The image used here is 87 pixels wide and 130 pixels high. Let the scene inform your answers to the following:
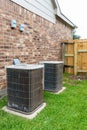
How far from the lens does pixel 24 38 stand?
514 cm

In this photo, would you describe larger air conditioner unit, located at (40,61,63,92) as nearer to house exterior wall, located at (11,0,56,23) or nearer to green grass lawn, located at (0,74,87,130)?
green grass lawn, located at (0,74,87,130)

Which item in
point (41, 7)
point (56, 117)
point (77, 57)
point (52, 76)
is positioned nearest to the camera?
point (56, 117)

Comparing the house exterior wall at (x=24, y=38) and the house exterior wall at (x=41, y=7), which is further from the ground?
the house exterior wall at (x=41, y=7)

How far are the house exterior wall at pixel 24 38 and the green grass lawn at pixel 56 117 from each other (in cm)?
119

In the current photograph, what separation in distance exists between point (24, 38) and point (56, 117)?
2708 mm

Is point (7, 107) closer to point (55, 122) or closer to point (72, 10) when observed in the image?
point (55, 122)

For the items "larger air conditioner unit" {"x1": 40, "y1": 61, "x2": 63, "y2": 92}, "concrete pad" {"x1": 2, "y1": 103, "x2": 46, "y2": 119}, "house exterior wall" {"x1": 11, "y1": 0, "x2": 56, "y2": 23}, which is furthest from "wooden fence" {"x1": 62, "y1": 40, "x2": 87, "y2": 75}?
"concrete pad" {"x1": 2, "y1": 103, "x2": 46, "y2": 119}

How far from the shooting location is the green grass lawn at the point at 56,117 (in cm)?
290

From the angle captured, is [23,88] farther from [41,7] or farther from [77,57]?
[77,57]

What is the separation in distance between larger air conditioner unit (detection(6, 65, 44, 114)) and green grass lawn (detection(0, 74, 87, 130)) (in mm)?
225

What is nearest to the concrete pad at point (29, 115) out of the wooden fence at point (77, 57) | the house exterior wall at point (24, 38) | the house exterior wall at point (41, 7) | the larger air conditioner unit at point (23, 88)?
the larger air conditioner unit at point (23, 88)

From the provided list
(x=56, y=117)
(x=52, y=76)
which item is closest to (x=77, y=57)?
(x=52, y=76)

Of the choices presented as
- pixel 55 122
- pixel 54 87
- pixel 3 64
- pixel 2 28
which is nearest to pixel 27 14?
pixel 2 28

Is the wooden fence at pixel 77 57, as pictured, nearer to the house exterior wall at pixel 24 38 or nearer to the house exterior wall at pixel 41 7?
the house exterior wall at pixel 24 38
